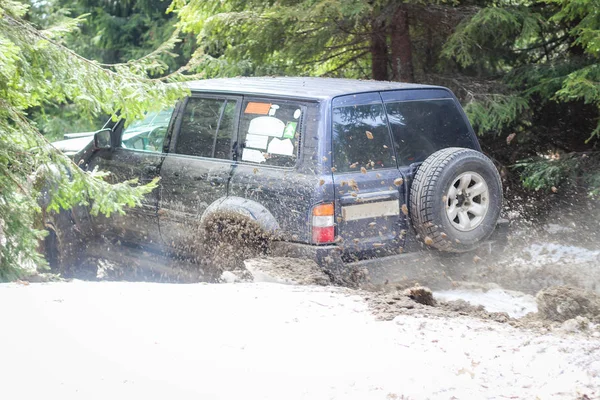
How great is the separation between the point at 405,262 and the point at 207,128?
7.02 ft

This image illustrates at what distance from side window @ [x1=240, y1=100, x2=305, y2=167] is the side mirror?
166 cm

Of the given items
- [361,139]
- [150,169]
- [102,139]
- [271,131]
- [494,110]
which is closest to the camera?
[361,139]

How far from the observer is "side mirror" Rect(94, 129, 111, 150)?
7.72 m

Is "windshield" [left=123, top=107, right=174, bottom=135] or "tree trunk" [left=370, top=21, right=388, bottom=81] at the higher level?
"tree trunk" [left=370, top=21, right=388, bottom=81]

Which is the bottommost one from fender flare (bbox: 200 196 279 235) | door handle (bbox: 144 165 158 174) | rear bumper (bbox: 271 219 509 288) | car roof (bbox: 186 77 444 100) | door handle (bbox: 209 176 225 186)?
rear bumper (bbox: 271 219 509 288)

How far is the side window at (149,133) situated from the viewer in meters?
7.45

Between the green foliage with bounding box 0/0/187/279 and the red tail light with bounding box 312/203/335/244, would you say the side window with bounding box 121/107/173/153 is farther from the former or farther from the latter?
the red tail light with bounding box 312/203/335/244

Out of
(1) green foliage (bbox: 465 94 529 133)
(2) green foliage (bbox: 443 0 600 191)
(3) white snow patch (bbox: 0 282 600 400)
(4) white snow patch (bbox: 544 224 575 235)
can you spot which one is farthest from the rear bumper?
(4) white snow patch (bbox: 544 224 575 235)

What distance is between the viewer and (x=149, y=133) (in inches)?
299

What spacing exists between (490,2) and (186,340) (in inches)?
277

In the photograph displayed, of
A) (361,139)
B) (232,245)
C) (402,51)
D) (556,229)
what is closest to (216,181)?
(232,245)

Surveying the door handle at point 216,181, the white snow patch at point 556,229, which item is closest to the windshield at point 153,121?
the door handle at point 216,181

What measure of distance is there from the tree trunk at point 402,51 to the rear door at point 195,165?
12.4 ft

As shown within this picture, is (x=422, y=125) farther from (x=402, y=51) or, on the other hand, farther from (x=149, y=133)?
(x=402, y=51)
